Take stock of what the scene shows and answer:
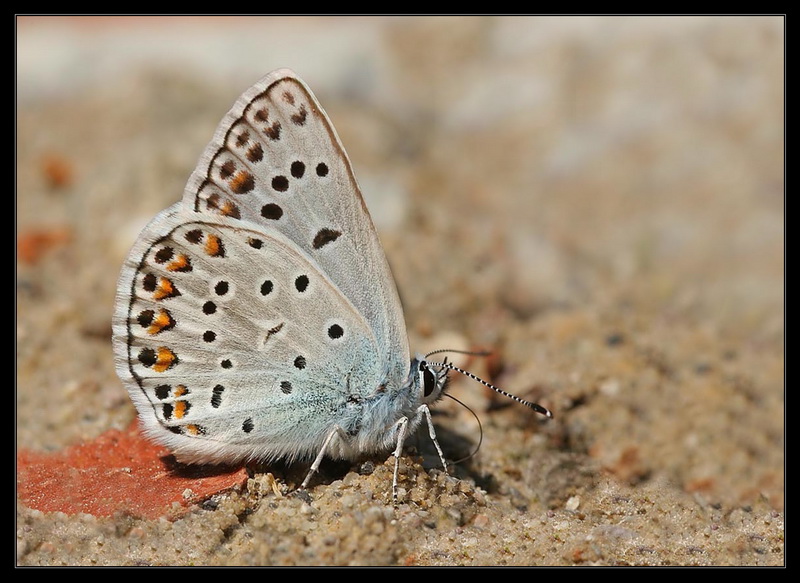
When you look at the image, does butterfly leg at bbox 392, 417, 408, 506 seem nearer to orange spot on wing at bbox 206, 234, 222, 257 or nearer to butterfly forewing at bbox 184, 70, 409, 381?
butterfly forewing at bbox 184, 70, 409, 381


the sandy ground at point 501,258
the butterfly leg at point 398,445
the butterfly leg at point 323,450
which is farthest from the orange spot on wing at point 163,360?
the butterfly leg at point 398,445

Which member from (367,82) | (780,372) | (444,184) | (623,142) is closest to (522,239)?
(444,184)

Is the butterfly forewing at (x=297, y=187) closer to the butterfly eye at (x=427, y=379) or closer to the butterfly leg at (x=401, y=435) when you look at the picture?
the butterfly eye at (x=427, y=379)

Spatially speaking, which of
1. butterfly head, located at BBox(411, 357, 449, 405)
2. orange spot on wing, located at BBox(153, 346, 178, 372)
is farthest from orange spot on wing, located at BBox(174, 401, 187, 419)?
butterfly head, located at BBox(411, 357, 449, 405)

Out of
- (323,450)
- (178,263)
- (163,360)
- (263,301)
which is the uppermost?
(178,263)

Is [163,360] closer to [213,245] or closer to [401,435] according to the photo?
[213,245]

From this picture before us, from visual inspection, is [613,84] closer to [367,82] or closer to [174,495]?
[367,82]

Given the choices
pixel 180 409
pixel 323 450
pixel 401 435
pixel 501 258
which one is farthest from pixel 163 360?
pixel 501 258
